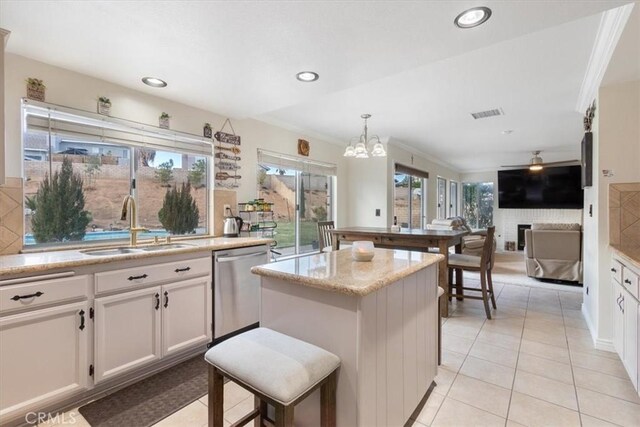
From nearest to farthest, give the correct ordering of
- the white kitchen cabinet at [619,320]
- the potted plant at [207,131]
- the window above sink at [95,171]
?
the white kitchen cabinet at [619,320] < the window above sink at [95,171] < the potted plant at [207,131]

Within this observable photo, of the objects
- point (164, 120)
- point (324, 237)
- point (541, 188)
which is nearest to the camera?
point (164, 120)

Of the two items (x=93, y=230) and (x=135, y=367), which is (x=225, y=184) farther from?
(x=135, y=367)

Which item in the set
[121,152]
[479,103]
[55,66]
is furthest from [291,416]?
[479,103]

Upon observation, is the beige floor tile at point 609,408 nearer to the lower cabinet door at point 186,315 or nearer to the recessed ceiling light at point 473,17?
the recessed ceiling light at point 473,17

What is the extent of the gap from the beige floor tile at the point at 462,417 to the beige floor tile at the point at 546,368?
29.3 inches

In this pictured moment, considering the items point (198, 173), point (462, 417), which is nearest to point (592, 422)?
point (462, 417)

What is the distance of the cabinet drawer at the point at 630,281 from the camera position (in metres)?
1.81

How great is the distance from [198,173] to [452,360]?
307 cm

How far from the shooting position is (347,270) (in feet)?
5.06

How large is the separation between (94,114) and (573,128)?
6357 mm

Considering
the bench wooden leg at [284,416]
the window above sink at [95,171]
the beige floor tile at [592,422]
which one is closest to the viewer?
the bench wooden leg at [284,416]

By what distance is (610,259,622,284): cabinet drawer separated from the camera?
2.20m

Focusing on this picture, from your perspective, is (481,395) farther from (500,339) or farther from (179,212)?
(179,212)

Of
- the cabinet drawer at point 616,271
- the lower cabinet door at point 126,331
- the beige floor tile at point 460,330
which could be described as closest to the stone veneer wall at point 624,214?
the cabinet drawer at point 616,271
